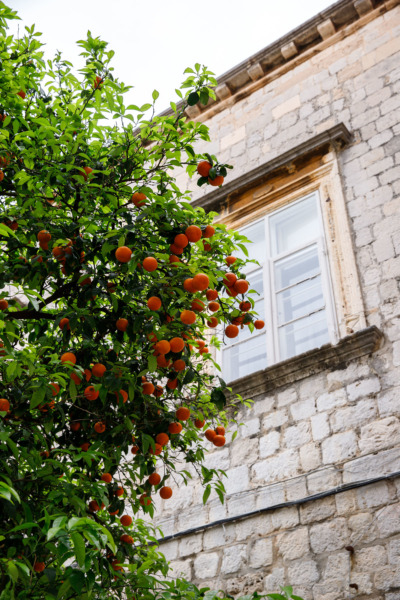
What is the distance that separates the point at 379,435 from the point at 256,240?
2.67 metres

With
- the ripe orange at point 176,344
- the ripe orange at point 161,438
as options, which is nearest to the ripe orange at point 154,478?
the ripe orange at point 161,438

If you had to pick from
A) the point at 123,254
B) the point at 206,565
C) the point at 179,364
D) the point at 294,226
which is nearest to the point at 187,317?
the point at 179,364

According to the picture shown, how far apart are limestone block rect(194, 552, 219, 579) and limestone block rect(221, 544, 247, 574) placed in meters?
0.07

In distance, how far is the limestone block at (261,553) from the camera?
3789mm

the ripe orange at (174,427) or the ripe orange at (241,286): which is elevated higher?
the ripe orange at (241,286)

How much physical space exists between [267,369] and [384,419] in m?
0.98

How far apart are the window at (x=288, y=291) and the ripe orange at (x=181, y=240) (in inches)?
80.4

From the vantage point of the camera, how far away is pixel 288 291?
17.3 ft

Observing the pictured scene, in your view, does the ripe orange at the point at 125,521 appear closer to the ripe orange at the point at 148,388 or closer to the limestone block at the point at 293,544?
the ripe orange at the point at 148,388

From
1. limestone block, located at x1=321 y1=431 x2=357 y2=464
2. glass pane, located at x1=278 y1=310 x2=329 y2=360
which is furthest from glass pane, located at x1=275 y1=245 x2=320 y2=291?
limestone block, located at x1=321 y1=431 x2=357 y2=464

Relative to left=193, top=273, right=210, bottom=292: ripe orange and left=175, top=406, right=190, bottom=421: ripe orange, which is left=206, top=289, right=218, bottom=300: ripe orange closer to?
left=193, top=273, right=210, bottom=292: ripe orange

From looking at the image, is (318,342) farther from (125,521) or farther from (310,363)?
(125,521)

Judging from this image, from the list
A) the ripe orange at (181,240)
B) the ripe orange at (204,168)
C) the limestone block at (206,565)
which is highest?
the ripe orange at (204,168)

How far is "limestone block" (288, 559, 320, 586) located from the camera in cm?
352
